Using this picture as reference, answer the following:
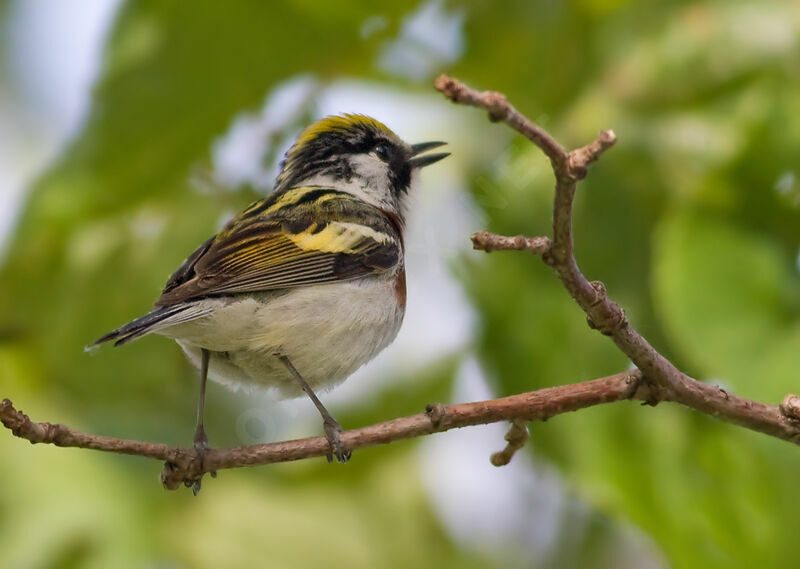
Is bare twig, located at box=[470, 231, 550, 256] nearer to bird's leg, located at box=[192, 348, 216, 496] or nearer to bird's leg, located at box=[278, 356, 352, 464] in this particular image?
bird's leg, located at box=[278, 356, 352, 464]

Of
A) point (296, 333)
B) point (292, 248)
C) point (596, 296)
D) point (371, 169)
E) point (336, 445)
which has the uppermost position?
point (371, 169)

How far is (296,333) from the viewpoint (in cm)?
279

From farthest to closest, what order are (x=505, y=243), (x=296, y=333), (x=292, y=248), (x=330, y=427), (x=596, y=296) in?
(x=292, y=248) < (x=296, y=333) < (x=330, y=427) < (x=596, y=296) < (x=505, y=243)

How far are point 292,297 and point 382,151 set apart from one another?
1.03 m

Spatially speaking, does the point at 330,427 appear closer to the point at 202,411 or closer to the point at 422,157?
the point at 202,411

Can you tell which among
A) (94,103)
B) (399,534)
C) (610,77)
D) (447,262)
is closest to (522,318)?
(447,262)

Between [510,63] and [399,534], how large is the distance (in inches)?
78.0

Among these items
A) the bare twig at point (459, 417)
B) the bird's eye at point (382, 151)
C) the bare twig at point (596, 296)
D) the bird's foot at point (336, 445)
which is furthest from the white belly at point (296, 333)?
the bare twig at point (596, 296)

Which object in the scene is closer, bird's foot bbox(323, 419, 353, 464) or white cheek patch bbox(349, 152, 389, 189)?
bird's foot bbox(323, 419, 353, 464)

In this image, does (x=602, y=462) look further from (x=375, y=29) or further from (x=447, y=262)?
(x=375, y=29)

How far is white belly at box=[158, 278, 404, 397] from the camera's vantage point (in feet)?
8.88

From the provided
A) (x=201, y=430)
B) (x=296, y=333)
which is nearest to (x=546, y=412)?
(x=296, y=333)

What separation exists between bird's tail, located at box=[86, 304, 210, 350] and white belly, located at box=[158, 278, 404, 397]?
0.07 m

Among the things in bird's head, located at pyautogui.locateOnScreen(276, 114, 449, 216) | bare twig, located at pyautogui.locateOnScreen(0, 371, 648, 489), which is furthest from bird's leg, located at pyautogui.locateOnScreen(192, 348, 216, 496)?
bird's head, located at pyautogui.locateOnScreen(276, 114, 449, 216)
